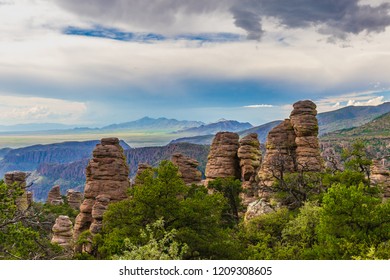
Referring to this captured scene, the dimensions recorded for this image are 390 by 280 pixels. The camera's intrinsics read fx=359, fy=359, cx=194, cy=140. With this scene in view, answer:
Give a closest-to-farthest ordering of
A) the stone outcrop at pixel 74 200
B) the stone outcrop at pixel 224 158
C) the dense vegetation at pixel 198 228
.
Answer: the dense vegetation at pixel 198 228
the stone outcrop at pixel 224 158
the stone outcrop at pixel 74 200

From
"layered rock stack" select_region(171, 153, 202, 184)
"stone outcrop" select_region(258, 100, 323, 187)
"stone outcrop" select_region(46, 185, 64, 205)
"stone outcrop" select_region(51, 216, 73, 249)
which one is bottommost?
"stone outcrop" select_region(46, 185, 64, 205)

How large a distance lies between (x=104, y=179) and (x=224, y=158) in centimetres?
2284

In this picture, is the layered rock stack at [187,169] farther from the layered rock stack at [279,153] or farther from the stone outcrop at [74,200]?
the stone outcrop at [74,200]

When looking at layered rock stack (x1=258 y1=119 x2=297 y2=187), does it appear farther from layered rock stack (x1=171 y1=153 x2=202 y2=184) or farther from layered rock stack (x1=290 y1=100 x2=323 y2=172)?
layered rock stack (x1=171 y1=153 x2=202 y2=184)

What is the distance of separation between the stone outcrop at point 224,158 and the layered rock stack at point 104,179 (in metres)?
16.8

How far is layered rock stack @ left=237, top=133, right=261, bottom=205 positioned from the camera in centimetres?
6397

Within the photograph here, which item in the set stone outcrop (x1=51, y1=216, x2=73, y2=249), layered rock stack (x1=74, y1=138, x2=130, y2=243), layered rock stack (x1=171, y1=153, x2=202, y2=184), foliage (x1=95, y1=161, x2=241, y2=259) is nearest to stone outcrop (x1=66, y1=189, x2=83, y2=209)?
layered rock stack (x1=171, y1=153, x2=202, y2=184)

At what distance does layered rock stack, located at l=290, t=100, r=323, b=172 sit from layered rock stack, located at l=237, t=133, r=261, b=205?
916cm

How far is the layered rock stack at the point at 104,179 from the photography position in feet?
184

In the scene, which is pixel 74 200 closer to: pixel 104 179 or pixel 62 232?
pixel 62 232

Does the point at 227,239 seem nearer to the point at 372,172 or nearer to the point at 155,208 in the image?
the point at 155,208

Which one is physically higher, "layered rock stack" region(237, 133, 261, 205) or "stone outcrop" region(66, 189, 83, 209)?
"layered rock stack" region(237, 133, 261, 205)

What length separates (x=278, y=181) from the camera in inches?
2023

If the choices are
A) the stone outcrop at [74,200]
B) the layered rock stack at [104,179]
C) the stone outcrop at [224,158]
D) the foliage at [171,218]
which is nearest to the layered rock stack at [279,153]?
the stone outcrop at [224,158]
